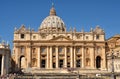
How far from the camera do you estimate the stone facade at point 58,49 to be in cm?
10981

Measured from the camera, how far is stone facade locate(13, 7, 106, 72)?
10981 centimetres

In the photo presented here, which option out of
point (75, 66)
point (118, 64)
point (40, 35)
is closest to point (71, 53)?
point (75, 66)

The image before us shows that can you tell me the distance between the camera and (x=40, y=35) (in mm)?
110562

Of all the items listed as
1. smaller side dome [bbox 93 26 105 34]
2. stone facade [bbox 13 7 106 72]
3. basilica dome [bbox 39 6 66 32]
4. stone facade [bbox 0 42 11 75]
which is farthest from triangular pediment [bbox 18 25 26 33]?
stone facade [bbox 0 42 11 75]

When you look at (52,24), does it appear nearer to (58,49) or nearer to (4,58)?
(58,49)

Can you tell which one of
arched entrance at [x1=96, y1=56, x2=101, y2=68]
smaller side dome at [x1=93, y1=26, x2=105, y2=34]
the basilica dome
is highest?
the basilica dome

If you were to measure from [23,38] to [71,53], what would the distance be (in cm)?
1614

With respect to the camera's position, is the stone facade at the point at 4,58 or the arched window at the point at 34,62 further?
the arched window at the point at 34,62

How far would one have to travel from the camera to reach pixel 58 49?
111 m

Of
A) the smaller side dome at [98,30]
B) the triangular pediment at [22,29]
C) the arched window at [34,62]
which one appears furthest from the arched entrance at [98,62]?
the triangular pediment at [22,29]

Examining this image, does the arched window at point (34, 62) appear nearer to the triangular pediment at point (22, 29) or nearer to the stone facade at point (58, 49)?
the stone facade at point (58, 49)

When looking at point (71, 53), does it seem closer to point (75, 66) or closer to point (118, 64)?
point (75, 66)

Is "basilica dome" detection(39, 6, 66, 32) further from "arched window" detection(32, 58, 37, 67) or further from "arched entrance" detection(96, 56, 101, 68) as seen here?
"arched window" detection(32, 58, 37, 67)

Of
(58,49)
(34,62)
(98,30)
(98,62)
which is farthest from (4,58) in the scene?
(98,62)
